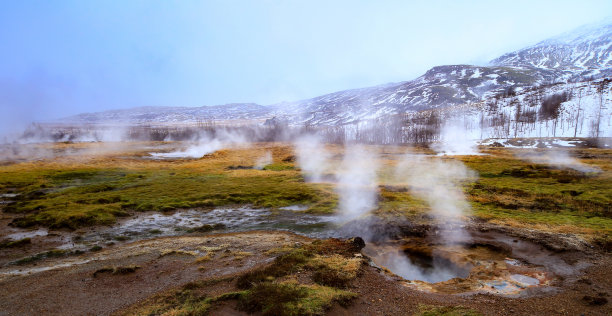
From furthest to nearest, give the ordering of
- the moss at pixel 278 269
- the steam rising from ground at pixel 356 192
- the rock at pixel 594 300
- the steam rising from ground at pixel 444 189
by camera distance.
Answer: the steam rising from ground at pixel 356 192, the steam rising from ground at pixel 444 189, the moss at pixel 278 269, the rock at pixel 594 300

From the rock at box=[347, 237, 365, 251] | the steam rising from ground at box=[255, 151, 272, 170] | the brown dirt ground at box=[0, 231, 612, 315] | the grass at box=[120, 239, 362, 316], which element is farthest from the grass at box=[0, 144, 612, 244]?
the grass at box=[120, 239, 362, 316]

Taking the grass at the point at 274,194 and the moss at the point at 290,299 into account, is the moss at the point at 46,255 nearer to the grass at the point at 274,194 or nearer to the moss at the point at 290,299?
the grass at the point at 274,194

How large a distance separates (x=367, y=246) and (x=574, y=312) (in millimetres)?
9681

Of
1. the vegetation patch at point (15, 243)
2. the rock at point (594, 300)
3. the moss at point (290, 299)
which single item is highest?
the moss at point (290, 299)

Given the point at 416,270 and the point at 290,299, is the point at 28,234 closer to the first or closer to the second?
the point at 290,299

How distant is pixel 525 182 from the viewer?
113ft

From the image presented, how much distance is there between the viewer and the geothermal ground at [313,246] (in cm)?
1123

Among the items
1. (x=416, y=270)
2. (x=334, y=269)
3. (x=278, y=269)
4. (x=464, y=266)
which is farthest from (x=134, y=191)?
(x=464, y=266)

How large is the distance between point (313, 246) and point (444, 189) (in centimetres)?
2120

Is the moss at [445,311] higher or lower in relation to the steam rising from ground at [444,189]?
higher

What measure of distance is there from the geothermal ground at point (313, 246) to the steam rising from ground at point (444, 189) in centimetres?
21

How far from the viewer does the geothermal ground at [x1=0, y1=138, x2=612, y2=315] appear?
442 inches

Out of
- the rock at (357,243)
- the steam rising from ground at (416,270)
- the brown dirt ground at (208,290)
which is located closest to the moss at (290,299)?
the brown dirt ground at (208,290)

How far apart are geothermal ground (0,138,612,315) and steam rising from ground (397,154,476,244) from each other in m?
0.21
